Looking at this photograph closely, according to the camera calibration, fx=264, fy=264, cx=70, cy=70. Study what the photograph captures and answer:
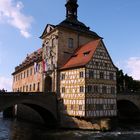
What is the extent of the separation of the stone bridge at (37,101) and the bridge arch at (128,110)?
14.2 m

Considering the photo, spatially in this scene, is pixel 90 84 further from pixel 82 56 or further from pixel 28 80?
pixel 28 80

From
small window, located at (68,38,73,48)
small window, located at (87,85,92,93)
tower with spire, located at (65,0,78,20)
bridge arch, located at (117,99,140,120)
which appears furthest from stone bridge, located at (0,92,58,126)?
tower with spire, located at (65,0,78,20)

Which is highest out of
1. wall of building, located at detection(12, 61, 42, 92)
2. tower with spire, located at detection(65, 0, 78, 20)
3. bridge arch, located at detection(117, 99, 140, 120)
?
tower with spire, located at detection(65, 0, 78, 20)

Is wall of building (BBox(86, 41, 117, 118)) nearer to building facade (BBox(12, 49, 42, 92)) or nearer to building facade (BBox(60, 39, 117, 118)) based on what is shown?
building facade (BBox(60, 39, 117, 118))

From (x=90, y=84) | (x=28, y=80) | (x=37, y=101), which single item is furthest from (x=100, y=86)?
(x=28, y=80)

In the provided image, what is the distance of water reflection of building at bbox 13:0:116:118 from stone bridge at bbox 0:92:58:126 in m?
1.71

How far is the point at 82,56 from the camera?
36656 mm

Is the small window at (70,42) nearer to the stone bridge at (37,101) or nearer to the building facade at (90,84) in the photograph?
the building facade at (90,84)

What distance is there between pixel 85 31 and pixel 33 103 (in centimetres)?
1517

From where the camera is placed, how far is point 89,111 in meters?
33.1

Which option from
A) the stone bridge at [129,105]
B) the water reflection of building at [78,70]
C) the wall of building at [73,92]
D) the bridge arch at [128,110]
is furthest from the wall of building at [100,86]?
the bridge arch at [128,110]

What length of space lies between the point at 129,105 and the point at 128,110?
68.5 inches

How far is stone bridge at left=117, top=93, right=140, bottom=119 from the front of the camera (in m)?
43.7

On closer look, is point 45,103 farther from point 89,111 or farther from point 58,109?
point 89,111
